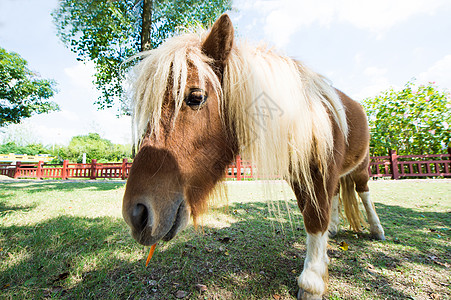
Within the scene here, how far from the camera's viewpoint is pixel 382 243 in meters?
2.73

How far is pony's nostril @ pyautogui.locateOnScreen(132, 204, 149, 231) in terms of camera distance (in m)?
0.97

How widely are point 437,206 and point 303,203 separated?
550 centimetres

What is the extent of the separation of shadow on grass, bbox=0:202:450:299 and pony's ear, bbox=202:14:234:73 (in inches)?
47.9

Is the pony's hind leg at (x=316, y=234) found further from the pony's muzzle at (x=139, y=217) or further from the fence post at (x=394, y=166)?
the fence post at (x=394, y=166)

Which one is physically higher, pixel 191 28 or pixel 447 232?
pixel 191 28

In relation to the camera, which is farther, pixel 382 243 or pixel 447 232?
pixel 447 232

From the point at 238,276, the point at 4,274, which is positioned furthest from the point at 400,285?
the point at 4,274

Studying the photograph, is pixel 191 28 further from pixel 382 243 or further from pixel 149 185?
pixel 382 243

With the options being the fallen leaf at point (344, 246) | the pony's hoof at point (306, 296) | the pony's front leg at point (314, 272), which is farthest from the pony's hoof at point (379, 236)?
the pony's hoof at point (306, 296)

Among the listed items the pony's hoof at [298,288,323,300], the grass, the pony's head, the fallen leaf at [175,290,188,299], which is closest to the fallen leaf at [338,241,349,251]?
the grass

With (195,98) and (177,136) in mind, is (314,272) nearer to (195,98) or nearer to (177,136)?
(177,136)

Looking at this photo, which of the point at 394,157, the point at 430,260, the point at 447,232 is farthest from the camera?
the point at 394,157

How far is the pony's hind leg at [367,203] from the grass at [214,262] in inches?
6.2

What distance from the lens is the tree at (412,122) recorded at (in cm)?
1375
